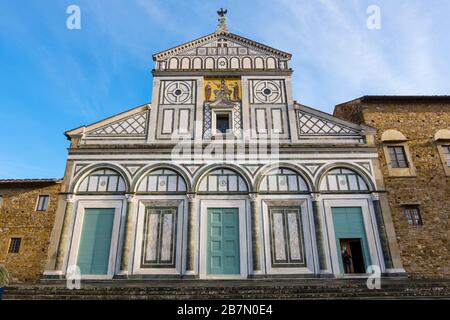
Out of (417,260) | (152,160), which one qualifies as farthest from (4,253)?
(417,260)

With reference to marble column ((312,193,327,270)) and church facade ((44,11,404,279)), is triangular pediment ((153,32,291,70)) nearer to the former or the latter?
church facade ((44,11,404,279))

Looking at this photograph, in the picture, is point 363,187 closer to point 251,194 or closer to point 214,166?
point 251,194

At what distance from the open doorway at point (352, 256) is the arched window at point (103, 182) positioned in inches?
379

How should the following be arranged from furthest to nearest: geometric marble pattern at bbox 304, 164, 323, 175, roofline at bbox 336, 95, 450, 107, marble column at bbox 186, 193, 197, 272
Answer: roofline at bbox 336, 95, 450, 107
geometric marble pattern at bbox 304, 164, 323, 175
marble column at bbox 186, 193, 197, 272

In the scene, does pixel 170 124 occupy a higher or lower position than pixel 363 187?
higher

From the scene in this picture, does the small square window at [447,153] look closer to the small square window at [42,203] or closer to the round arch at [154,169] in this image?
the round arch at [154,169]

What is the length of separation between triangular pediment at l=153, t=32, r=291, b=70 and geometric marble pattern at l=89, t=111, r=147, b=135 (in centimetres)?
334

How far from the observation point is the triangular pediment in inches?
709

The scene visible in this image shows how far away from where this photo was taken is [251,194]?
14.4m

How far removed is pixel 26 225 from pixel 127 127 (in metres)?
6.00

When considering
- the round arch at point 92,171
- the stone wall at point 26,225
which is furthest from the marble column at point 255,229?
the stone wall at point 26,225

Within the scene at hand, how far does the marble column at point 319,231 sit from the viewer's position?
13261mm

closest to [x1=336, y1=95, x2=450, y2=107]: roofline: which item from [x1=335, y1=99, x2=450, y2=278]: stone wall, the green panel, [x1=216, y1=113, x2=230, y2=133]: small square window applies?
[x1=335, y1=99, x2=450, y2=278]: stone wall
